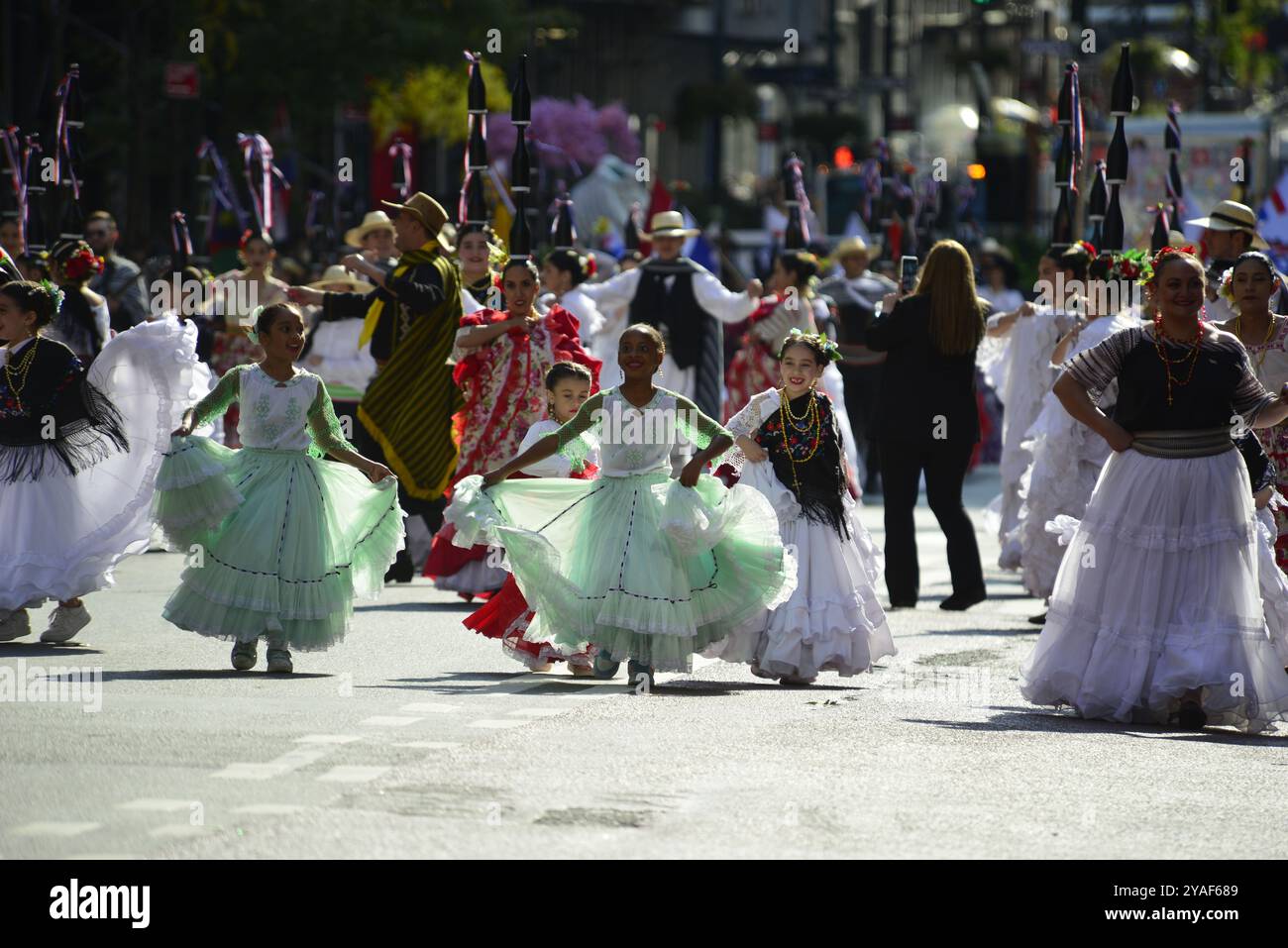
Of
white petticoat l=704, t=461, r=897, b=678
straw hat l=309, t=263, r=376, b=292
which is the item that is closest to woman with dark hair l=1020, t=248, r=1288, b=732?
white petticoat l=704, t=461, r=897, b=678

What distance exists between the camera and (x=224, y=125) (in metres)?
32.2

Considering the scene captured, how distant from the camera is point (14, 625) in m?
11.8

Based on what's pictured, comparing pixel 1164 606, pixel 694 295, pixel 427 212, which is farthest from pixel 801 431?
pixel 694 295

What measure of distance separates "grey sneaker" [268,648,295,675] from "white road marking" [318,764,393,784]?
2.60 metres

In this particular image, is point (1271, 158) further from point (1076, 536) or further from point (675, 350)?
point (1076, 536)

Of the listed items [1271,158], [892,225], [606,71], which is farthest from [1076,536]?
[606,71]

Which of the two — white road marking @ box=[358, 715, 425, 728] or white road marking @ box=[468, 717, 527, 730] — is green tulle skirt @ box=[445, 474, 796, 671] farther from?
white road marking @ box=[358, 715, 425, 728]

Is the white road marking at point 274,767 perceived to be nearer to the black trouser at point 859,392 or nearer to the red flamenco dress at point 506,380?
the red flamenco dress at point 506,380

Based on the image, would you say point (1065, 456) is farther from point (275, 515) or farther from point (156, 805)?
point (156, 805)

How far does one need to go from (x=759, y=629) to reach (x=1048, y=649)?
145 cm

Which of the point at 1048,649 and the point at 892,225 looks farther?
the point at 892,225

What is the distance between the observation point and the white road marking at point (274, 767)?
7.96m

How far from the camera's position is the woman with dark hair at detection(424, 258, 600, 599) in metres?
14.7

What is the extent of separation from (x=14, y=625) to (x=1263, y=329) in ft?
18.7
